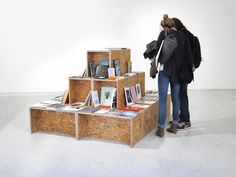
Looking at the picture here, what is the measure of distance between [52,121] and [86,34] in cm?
312

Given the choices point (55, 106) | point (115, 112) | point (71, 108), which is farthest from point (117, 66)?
point (55, 106)

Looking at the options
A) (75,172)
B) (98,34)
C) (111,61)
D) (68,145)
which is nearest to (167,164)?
(75,172)

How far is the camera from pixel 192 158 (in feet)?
10.1

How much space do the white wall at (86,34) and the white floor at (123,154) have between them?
239cm

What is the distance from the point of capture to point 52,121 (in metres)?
3.92

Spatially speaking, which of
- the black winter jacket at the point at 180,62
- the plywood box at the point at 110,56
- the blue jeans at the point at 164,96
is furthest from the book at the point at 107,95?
the black winter jacket at the point at 180,62

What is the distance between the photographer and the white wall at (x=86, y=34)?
6434mm

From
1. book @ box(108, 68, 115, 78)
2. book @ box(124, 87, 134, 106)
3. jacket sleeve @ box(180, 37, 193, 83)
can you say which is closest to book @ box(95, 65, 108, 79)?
book @ box(108, 68, 115, 78)

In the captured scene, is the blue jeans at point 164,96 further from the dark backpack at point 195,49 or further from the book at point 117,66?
the book at point 117,66

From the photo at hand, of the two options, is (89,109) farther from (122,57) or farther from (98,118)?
(122,57)

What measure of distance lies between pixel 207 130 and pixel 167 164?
50.1 inches

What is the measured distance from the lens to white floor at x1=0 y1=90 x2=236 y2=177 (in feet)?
9.19

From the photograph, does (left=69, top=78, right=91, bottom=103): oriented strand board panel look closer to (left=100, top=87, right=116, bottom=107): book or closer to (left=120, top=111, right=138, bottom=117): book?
(left=100, top=87, right=116, bottom=107): book

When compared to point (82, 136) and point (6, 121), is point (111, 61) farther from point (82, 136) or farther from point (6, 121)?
point (6, 121)
